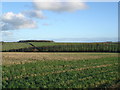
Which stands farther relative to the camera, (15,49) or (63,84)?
(15,49)

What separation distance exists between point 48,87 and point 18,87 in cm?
203

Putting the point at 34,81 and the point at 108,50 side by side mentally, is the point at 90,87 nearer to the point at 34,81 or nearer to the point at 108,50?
the point at 34,81

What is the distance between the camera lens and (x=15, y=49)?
78.6 meters

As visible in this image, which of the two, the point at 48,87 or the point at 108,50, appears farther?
the point at 108,50

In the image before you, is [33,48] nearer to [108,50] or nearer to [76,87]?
[108,50]

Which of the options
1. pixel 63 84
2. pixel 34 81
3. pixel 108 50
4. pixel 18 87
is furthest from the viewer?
pixel 108 50

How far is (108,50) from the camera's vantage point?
3036 inches

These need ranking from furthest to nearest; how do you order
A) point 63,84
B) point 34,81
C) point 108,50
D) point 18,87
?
point 108,50 → point 34,81 → point 63,84 → point 18,87

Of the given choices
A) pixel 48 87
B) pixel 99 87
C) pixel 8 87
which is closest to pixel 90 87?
pixel 99 87

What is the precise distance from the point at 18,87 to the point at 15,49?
65.4 meters

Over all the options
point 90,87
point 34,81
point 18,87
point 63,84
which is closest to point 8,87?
point 18,87

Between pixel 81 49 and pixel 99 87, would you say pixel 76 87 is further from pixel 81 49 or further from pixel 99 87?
pixel 81 49

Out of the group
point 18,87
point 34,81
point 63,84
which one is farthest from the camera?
point 34,81

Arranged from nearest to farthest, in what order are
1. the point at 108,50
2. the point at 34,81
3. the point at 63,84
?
the point at 63,84 → the point at 34,81 → the point at 108,50
